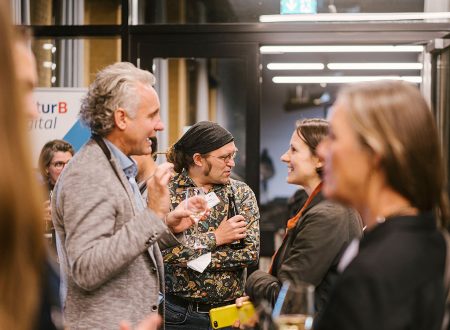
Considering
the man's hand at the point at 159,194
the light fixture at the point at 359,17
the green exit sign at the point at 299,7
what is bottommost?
the man's hand at the point at 159,194

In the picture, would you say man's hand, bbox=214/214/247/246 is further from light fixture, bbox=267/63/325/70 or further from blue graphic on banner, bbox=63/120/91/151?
light fixture, bbox=267/63/325/70

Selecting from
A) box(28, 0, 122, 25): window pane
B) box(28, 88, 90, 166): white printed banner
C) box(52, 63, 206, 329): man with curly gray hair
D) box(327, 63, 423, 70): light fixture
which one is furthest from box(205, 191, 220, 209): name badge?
box(327, 63, 423, 70): light fixture

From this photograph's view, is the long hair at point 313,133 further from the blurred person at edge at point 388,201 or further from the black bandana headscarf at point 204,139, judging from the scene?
the blurred person at edge at point 388,201

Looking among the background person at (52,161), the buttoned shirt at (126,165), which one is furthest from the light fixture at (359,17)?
the buttoned shirt at (126,165)

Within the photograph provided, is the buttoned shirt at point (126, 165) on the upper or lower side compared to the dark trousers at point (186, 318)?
upper

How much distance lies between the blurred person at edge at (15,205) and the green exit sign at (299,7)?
15.7ft

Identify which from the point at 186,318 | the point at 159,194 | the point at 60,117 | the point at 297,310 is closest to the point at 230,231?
the point at 186,318

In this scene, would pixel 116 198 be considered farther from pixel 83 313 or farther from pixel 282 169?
pixel 282 169

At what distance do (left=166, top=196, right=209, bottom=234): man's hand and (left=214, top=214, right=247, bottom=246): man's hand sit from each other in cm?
52

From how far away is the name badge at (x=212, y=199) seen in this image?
3.54 metres

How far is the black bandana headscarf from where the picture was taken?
153 inches

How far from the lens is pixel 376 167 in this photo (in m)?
1.48

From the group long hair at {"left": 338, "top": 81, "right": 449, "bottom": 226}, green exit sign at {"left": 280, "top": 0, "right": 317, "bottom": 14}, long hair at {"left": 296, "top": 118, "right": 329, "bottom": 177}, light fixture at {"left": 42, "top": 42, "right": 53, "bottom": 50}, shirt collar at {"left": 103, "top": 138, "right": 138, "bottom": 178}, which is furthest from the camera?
light fixture at {"left": 42, "top": 42, "right": 53, "bottom": 50}

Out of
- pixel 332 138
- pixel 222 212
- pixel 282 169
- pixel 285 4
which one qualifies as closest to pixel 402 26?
pixel 285 4
